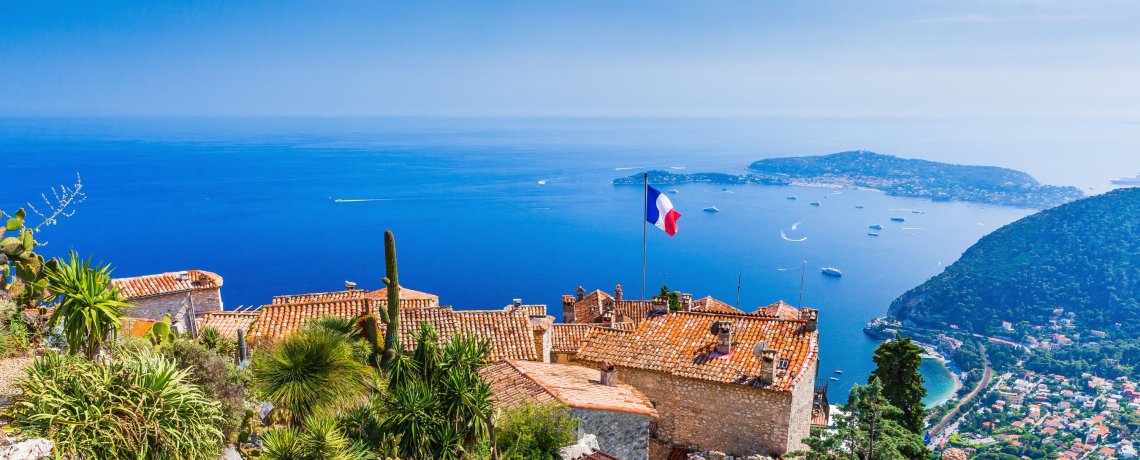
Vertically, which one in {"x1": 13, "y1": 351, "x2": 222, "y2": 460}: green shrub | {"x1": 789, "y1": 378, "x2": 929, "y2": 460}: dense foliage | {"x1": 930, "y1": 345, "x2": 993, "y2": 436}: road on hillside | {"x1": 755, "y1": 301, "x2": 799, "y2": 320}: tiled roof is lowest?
{"x1": 930, "y1": 345, "x2": 993, "y2": 436}: road on hillside

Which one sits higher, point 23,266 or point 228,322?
point 23,266

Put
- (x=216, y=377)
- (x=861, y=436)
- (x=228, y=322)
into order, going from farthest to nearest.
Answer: (x=228, y=322) < (x=861, y=436) < (x=216, y=377)

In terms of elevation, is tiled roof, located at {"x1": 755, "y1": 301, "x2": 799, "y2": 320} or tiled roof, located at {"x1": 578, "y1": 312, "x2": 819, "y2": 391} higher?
tiled roof, located at {"x1": 578, "y1": 312, "x2": 819, "y2": 391}

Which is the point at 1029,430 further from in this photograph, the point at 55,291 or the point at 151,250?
the point at 151,250

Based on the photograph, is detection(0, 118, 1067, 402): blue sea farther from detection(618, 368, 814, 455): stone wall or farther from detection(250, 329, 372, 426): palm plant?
detection(250, 329, 372, 426): palm plant

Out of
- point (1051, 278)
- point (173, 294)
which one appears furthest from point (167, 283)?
point (1051, 278)

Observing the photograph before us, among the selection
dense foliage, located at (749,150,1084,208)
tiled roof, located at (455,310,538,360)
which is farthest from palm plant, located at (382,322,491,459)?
dense foliage, located at (749,150,1084,208)

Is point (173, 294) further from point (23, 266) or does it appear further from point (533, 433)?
point (533, 433)

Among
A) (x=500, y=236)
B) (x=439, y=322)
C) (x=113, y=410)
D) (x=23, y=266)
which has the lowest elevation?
(x=500, y=236)
